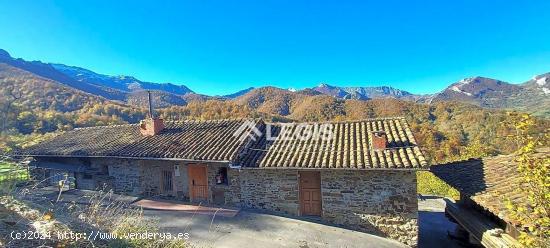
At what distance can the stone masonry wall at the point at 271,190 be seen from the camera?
1130 cm

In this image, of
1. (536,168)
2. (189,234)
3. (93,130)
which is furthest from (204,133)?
(536,168)

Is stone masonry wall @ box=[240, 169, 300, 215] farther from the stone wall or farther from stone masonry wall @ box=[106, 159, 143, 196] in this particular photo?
stone masonry wall @ box=[106, 159, 143, 196]

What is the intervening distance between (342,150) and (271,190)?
3.05 m

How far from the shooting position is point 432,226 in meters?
12.8

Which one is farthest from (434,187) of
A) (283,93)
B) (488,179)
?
(283,93)

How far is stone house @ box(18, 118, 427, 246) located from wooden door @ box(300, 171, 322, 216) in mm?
37

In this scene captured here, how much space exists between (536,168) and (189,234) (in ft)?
27.7

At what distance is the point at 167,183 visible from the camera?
13.7m

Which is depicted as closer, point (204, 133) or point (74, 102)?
point (204, 133)

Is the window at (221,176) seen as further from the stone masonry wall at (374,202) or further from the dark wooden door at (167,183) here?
the stone masonry wall at (374,202)

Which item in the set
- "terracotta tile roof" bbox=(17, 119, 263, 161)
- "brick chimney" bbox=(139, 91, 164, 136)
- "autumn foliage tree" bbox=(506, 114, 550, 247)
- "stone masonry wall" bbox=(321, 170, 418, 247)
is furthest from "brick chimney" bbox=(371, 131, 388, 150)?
"brick chimney" bbox=(139, 91, 164, 136)

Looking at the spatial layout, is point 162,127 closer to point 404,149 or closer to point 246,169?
point 246,169

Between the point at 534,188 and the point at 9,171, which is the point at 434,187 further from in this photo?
the point at 9,171

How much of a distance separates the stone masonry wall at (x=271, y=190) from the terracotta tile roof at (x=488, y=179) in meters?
5.34
